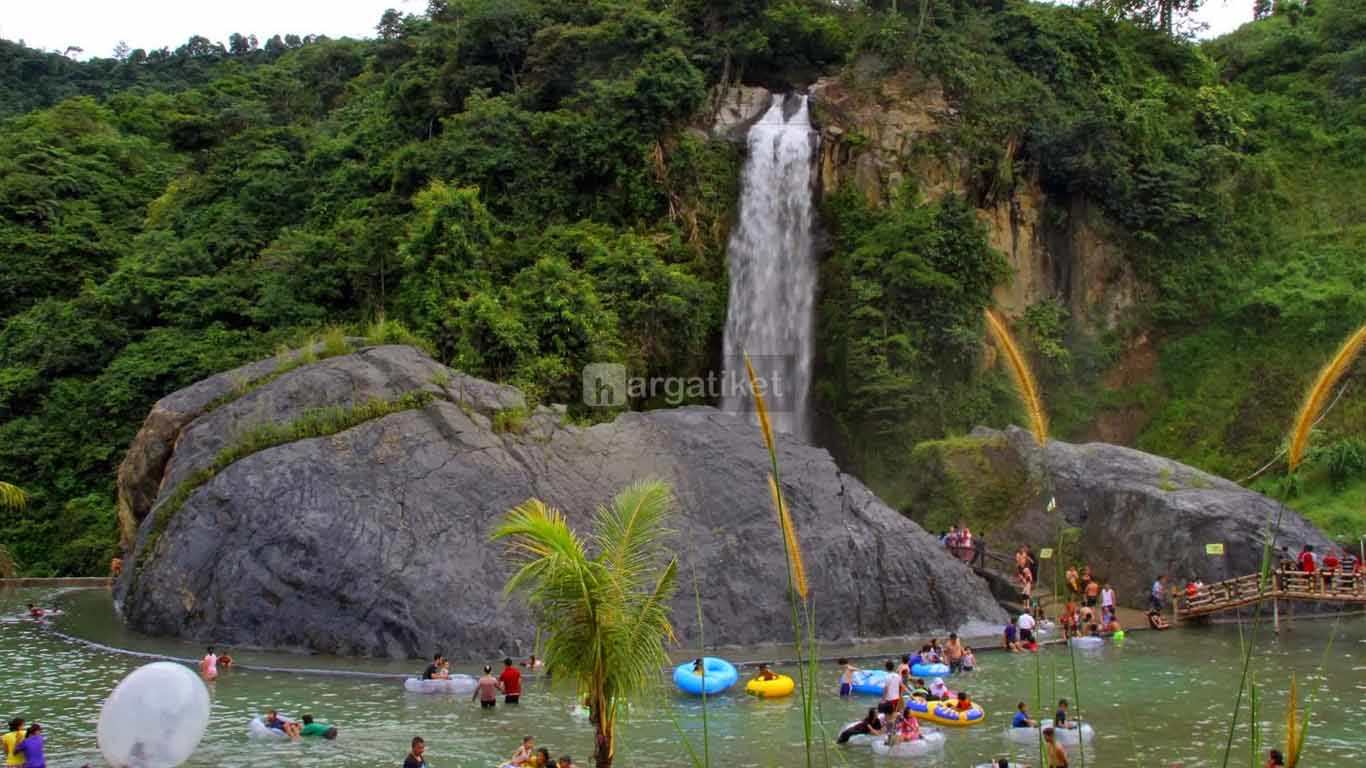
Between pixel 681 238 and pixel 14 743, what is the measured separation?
24.5m

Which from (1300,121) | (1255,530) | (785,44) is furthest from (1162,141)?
(1255,530)

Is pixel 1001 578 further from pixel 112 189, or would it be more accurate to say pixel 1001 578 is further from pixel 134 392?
pixel 112 189

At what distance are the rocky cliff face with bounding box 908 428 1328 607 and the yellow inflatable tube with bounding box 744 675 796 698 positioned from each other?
351 inches

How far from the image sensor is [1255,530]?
85.9 feet

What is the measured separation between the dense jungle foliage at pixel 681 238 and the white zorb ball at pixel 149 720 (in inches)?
757

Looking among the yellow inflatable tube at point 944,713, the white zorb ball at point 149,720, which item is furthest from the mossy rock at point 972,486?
the white zorb ball at point 149,720

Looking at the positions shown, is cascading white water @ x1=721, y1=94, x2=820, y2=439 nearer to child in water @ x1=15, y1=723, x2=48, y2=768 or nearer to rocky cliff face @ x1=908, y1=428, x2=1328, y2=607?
rocky cliff face @ x1=908, y1=428, x2=1328, y2=607

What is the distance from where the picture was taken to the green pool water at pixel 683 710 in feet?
50.1

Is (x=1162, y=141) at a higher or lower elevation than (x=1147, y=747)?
higher

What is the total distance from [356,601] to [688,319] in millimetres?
13788

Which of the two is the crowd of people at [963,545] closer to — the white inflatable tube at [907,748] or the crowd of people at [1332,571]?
the crowd of people at [1332,571]

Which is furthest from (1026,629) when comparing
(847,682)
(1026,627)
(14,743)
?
(14,743)

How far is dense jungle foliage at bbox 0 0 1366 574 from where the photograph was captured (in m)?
32.8

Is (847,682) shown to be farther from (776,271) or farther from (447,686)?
(776,271)
